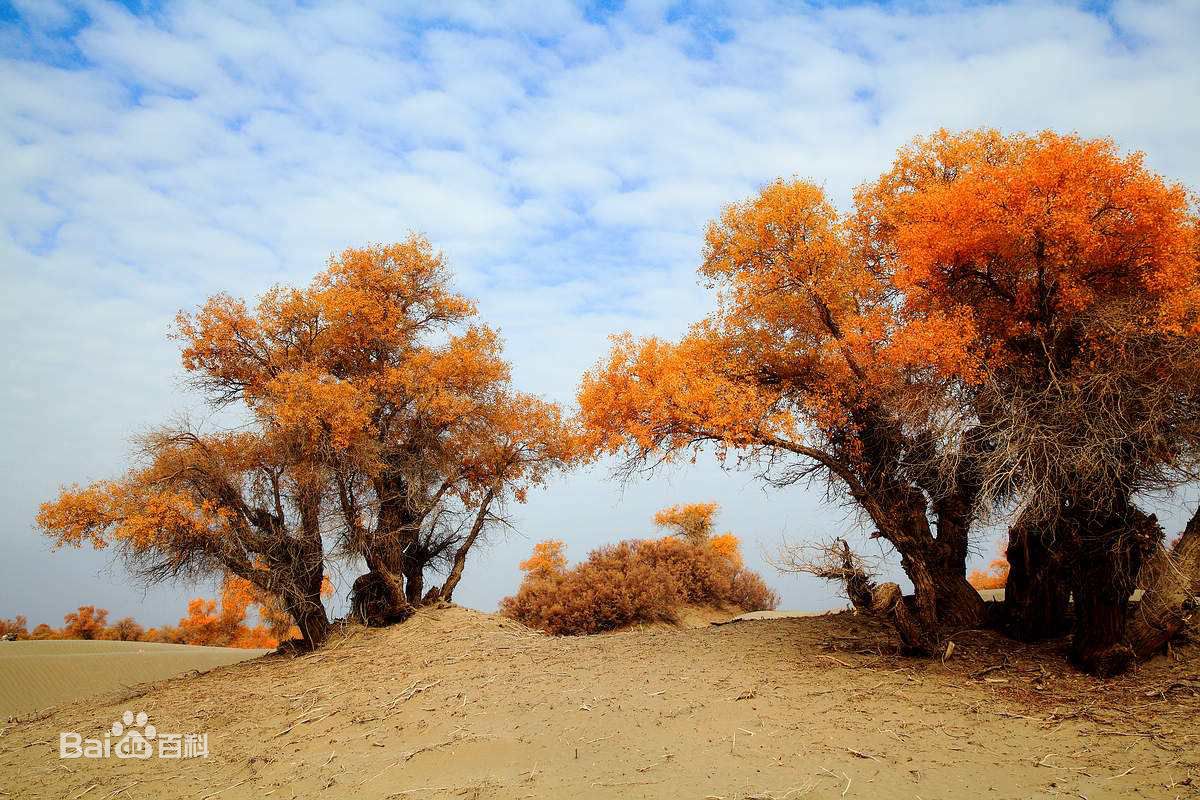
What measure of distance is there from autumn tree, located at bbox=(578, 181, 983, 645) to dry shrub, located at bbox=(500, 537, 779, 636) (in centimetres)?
1068

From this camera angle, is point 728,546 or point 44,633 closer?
point 728,546

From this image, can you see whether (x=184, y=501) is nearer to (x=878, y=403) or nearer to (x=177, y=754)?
(x=177, y=754)

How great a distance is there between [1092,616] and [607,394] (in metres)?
7.59

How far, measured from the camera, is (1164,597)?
916cm

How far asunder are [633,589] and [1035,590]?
42.3 ft

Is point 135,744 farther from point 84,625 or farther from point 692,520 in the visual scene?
point 84,625

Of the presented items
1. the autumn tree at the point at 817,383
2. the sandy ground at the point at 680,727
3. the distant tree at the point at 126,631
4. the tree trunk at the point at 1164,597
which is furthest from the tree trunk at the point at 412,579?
the distant tree at the point at 126,631

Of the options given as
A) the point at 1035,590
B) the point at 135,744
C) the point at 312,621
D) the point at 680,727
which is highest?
the point at 312,621

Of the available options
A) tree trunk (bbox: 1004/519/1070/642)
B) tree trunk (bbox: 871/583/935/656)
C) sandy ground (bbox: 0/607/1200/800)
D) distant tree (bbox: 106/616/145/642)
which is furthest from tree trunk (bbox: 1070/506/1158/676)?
distant tree (bbox: 106/616/145/642)

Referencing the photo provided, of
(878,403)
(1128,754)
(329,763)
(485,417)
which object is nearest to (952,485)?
(878,403)

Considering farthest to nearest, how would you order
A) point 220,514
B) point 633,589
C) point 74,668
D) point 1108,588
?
Answer: 1. point 74,668
2. point 633,589
3. point 220,514
4. point 1108,588

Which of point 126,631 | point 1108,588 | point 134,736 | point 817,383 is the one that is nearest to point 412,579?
point 134,736

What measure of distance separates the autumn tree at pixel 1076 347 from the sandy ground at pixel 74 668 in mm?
21034

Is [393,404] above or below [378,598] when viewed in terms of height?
above
